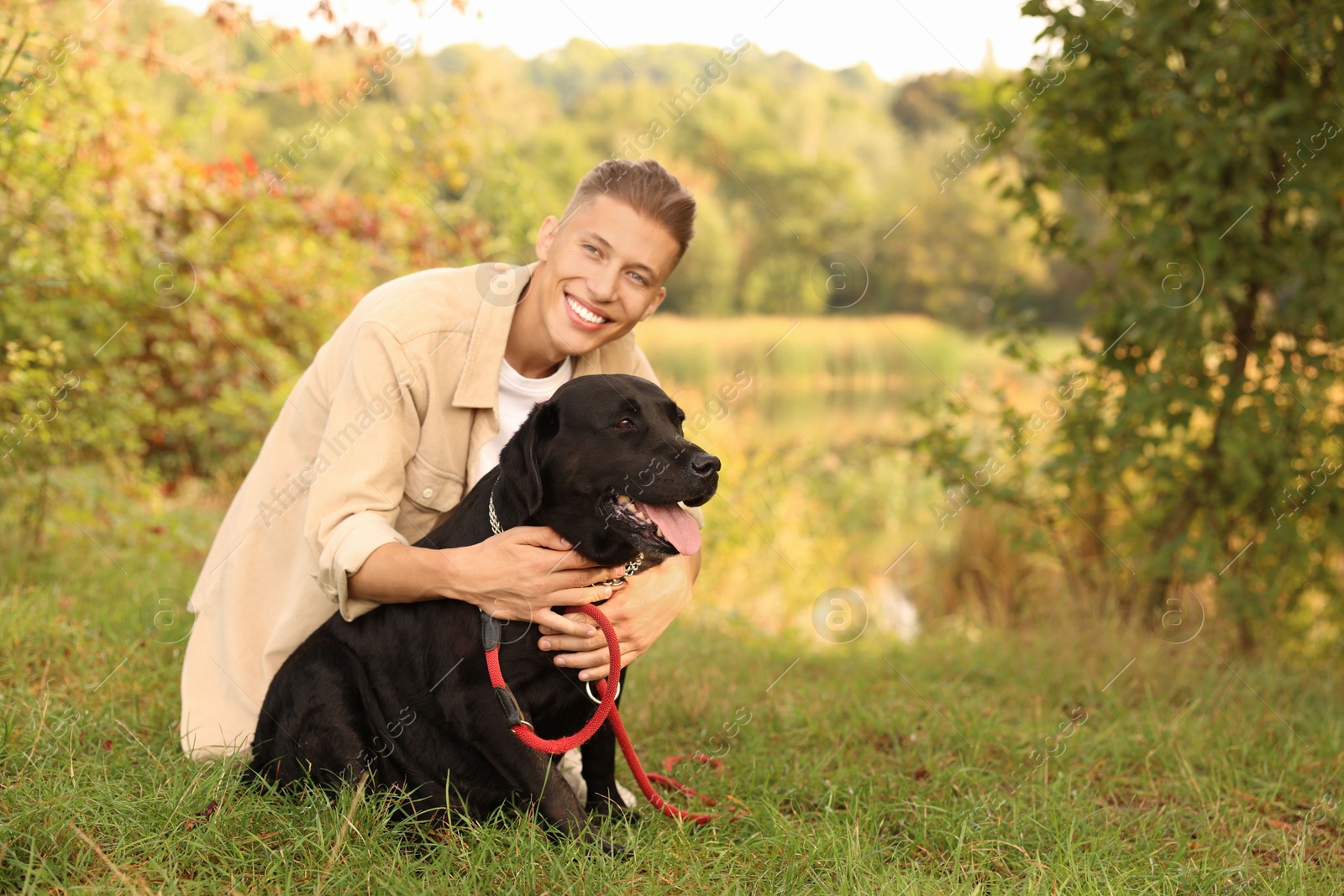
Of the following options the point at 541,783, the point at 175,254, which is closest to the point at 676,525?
the point at 541,783

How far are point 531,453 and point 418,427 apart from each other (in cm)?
50

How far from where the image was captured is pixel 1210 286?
4266 millimetres

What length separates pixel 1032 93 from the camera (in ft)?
15.2

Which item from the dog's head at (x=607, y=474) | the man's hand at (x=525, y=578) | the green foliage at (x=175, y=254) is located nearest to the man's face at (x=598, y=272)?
the dog's head at (x=607, y=474)

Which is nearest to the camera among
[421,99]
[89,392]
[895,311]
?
[89,392]

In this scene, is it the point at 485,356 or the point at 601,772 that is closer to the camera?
the point at 601,772

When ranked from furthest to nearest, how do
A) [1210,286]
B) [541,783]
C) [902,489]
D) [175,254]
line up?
[902,489]
[175,254]
[1210,286]
[541,783]

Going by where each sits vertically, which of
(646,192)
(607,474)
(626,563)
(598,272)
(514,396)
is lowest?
(626,563)

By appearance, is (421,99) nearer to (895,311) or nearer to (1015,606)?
(1015,606)

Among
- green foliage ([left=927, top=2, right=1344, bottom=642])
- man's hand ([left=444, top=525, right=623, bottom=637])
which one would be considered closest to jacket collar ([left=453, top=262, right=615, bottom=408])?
man's hand ([left=444, top=525, right=623, bottom=637])

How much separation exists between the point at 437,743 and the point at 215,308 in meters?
5.19

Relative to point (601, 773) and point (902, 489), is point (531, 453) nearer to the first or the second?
point (601, 773)

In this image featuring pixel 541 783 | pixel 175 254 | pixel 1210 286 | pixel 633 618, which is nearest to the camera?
pixel 541 783

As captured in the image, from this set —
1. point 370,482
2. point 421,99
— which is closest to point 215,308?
point 370,482
